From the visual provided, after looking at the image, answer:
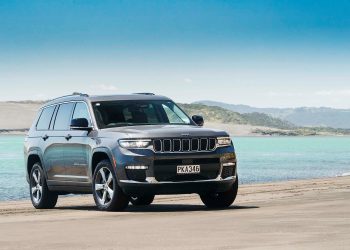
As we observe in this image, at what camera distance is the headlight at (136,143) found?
14.4 meters

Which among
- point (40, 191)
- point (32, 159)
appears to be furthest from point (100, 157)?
point (32, 159)

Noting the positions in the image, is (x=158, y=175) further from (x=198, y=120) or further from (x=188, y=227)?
(x=188, y=227)

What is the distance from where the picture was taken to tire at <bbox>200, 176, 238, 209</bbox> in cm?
1547

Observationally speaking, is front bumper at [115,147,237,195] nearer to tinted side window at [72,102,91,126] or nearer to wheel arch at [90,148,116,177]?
wheel arch at [90,148,116,177]

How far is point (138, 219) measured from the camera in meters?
13.1

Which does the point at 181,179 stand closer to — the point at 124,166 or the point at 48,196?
the point at 124,166

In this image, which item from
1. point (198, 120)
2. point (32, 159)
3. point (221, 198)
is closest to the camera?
point (221, 198)

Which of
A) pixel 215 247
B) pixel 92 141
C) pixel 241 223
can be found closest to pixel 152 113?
pixel 92 141

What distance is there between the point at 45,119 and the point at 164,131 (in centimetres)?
372

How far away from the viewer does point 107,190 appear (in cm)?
1488

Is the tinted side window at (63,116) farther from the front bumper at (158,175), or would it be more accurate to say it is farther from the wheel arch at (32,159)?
the front bumper at (158,175)

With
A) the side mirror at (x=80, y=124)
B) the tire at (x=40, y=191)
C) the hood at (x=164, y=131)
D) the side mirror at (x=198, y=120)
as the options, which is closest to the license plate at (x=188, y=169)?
the hood at (x=164, y=131)

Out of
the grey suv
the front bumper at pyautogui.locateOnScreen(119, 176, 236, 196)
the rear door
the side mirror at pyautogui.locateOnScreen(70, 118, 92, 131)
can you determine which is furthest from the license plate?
the rear door

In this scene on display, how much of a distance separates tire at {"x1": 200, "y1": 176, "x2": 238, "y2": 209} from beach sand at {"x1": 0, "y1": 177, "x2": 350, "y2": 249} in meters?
0.24
